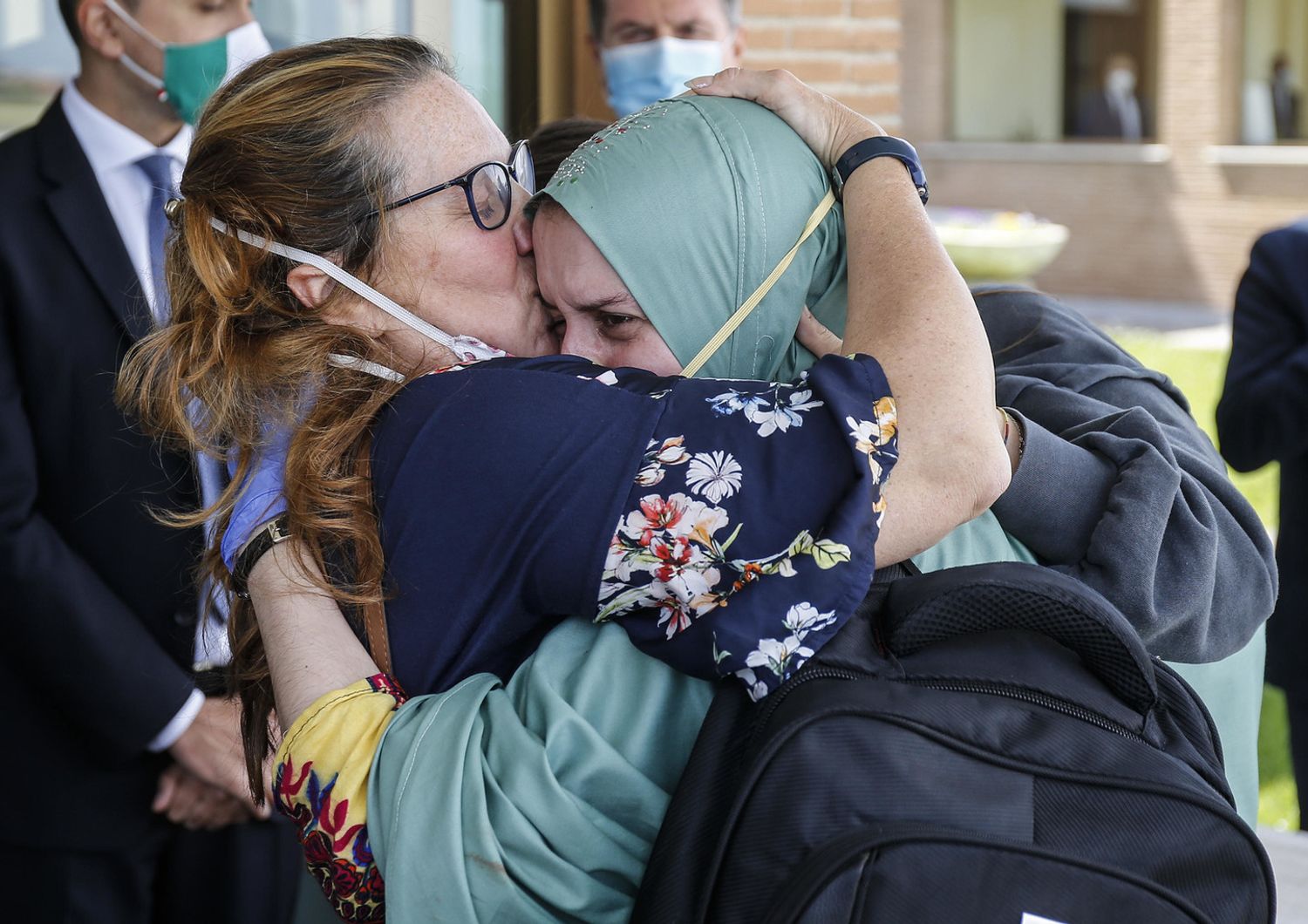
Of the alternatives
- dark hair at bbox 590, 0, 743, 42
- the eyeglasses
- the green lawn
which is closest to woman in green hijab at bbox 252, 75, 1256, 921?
the eyeglasses

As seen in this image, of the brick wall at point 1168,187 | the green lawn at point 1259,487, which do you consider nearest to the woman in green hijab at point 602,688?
the green lawn at point 1259,487

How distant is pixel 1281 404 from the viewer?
320 cm

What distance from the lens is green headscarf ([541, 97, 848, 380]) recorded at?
147 centimetres

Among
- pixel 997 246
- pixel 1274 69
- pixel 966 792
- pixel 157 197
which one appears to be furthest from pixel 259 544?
pixel 1274 69

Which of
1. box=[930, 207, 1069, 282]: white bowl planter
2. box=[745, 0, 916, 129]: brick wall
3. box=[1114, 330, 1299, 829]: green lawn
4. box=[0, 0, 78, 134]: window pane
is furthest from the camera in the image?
box=[930, 207, 1069, 282]: white bowl planter

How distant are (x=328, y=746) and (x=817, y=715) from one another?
0.49 m

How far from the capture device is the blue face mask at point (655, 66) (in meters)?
3.28

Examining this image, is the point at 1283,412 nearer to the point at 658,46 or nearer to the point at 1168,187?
the point at 658,46

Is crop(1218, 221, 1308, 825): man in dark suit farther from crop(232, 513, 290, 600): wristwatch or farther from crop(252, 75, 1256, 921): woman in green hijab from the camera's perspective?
crop(232, 513, 290, 600): wristwatch

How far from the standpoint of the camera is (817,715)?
3.54 ft

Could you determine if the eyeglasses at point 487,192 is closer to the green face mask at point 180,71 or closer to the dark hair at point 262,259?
the dark hair at point 262,259

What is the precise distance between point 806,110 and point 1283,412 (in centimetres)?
214

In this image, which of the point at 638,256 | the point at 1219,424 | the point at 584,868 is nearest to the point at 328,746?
the point at 584,868

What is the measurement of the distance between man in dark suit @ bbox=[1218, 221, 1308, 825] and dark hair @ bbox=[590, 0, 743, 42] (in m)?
1.49
